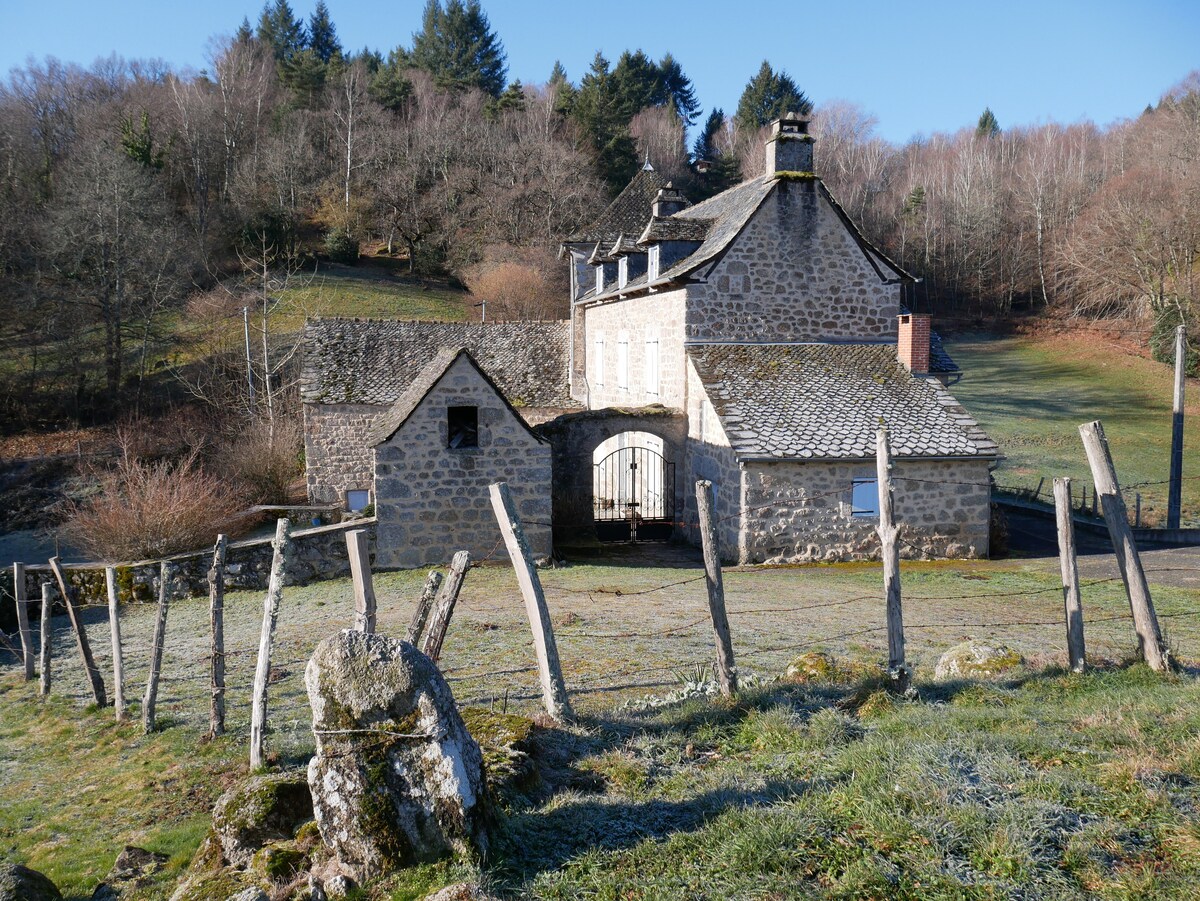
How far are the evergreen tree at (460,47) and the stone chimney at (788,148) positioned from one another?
5607 cm

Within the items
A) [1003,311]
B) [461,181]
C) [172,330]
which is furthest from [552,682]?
[1003,311]

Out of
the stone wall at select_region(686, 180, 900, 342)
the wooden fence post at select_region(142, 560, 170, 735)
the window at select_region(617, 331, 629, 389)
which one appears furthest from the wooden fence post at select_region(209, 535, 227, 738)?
the window at select_region(617, 331, 629, 389)

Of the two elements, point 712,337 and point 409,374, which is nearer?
point 712,337

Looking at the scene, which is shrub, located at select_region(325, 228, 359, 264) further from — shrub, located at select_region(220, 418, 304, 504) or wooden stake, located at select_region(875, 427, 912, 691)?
wooden stake, located at select_region(875, 427, 912, 691)

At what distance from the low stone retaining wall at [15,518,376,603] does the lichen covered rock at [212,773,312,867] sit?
10.2 m

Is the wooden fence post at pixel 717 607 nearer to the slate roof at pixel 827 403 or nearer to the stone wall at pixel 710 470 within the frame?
the stone wall at pixel 710 470

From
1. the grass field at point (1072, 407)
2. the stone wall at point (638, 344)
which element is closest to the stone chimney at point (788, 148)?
the stone wall at point (638, 344)

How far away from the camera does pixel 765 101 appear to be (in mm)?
70312

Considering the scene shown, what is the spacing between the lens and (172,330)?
43.4 m

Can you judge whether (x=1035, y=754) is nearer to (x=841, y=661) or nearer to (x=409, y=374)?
(x=841, y=661)

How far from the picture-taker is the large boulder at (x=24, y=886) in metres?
5.31

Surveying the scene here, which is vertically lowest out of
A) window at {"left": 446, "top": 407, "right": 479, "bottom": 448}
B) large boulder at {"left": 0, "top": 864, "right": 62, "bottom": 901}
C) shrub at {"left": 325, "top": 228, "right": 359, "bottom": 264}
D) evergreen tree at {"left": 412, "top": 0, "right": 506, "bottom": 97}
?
large boulder at {"left": 0, "top": 864, "right": 62, "bottom": 901}

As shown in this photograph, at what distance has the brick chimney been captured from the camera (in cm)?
2044

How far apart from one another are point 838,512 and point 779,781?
12.8 m
